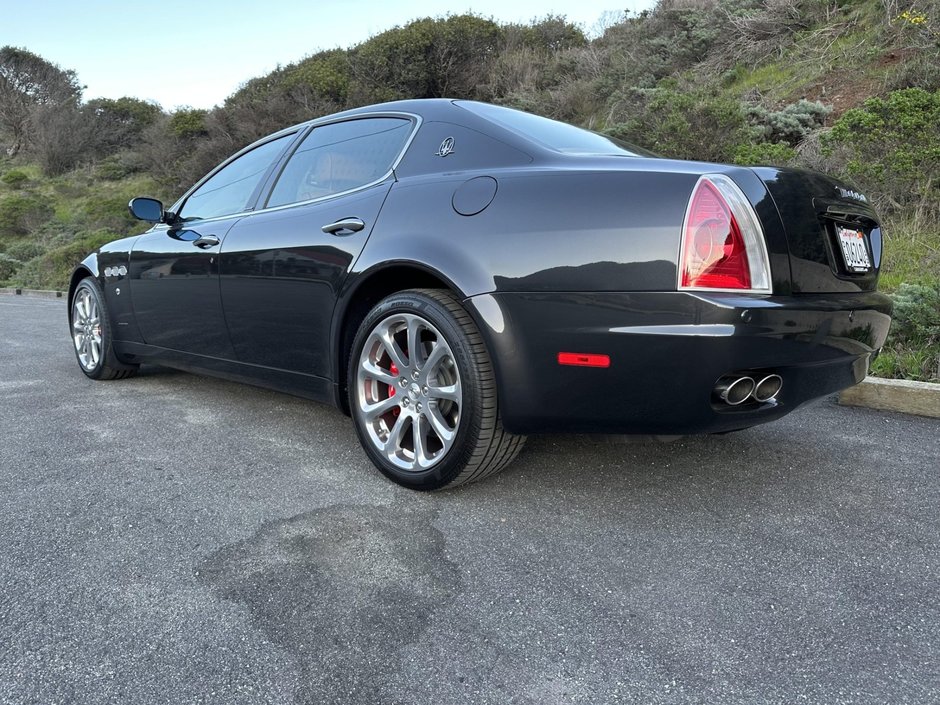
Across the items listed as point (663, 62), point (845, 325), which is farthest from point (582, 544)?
point (663, 62)

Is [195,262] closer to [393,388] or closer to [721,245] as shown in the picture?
[393,388]

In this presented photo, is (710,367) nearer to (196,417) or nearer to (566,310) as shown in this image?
(566,310)

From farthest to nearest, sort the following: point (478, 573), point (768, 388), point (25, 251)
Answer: point (25, 251), point (768, 388), point (478, 573)

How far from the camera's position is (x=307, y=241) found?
2893 millimetres

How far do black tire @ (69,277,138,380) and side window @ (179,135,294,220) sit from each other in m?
0.96

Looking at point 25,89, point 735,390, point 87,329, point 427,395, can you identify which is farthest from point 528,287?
point 25,89

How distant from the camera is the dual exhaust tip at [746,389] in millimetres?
1991

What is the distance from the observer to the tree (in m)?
35.5

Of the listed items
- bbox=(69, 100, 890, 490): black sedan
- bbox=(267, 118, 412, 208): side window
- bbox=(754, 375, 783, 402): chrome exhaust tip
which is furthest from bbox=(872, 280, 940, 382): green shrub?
bbox=(267, 118, 412, 208): side window

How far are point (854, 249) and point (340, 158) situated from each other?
6.96ft

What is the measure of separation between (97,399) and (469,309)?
2820mm

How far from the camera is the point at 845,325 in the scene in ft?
7.23

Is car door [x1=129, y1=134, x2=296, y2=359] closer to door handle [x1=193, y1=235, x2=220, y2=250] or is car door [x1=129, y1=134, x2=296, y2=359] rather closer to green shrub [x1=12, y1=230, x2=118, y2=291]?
door handle [x1=193, y1=235, x2=220, y2=250]

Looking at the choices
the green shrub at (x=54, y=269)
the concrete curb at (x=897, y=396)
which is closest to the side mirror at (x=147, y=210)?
the concrete curb at (x=897, y=396)
